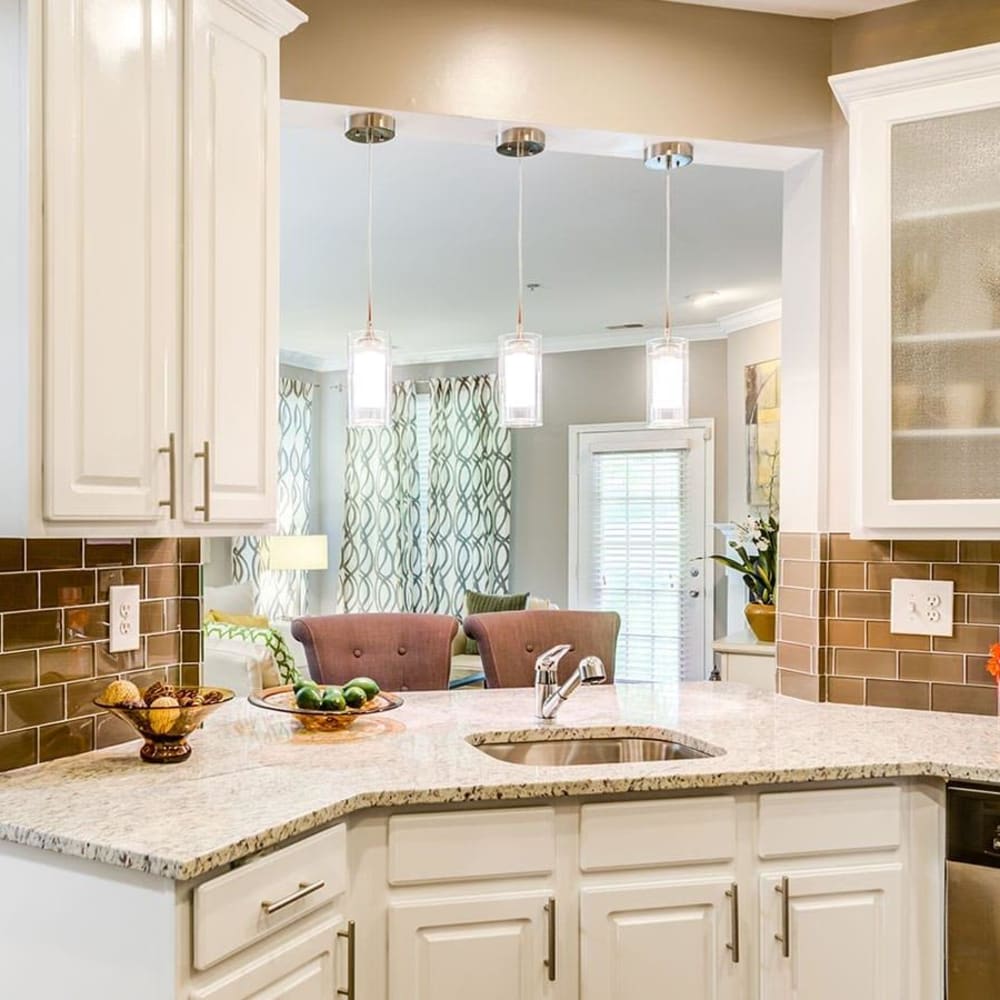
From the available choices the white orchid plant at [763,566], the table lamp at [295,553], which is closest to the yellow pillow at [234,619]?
the table lamp at [295,553]

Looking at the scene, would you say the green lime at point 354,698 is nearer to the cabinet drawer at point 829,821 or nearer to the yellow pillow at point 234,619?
the cabinet drawer at point 829,821

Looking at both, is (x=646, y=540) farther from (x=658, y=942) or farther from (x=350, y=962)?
(x=350, y=962)

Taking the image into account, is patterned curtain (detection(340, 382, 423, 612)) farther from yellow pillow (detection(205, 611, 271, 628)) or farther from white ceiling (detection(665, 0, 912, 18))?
white ceiling (detection(665, 0, 912, 18))

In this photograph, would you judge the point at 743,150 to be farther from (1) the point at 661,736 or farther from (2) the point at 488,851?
(2) the point at 488,851

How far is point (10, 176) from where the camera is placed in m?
1.50

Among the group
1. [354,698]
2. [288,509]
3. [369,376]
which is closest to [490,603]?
[288,509]

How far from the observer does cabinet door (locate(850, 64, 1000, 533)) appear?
2148 mm

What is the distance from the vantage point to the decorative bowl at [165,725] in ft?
5.79

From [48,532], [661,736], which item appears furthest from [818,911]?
[48,532]

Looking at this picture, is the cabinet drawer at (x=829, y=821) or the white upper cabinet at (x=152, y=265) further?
the cabinet drawer at (x=829, y=821)

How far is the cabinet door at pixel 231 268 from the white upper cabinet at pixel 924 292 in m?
1.32

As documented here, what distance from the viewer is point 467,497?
7.33 metres

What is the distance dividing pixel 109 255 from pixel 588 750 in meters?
1.43

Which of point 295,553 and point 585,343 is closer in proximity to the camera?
point 295,553
